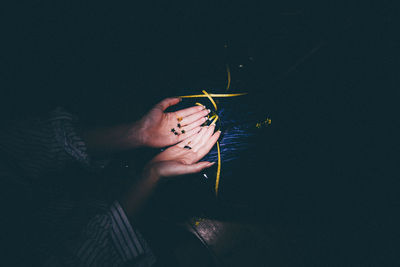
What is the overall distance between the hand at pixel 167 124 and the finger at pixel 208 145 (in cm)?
23

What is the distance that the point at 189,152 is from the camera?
6.57ft

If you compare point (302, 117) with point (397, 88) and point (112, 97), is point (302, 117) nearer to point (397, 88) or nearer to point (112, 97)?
point (397, 88)

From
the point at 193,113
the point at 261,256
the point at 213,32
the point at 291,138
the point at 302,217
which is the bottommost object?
the point at 261,256

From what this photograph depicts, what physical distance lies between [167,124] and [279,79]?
4.68ft

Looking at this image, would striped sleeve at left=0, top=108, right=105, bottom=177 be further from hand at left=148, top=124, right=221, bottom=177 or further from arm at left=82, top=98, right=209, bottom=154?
hand at left=148, top=124, right=221, bottom=177

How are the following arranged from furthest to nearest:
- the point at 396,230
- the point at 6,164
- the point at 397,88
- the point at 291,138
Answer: the point at 291,138, the point at 396,230, the point at 397,88, the point at 6,164

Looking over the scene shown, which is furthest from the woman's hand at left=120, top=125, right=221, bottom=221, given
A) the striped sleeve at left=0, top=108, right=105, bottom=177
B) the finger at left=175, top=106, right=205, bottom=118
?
the striped sleeve at left=0, top=108, right=105, bottom=177

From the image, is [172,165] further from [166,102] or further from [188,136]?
[166,102]

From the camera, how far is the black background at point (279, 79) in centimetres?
155

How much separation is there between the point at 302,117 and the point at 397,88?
957mm

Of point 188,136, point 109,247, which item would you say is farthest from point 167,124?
point 109,247

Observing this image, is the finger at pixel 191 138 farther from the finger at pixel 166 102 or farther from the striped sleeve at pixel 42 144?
the striped sleeve at pixel 42 144

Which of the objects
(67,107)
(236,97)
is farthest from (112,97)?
(236,97)

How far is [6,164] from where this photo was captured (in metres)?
1.21
